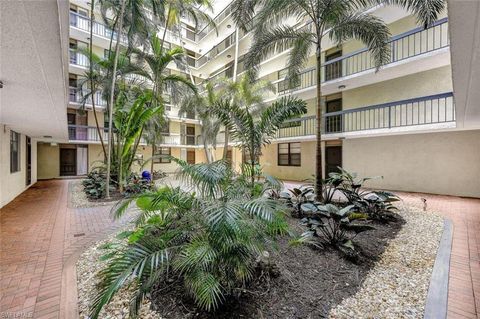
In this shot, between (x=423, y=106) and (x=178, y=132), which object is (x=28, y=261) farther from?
(x=178, y=132)

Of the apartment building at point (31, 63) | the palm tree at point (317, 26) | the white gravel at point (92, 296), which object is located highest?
the palm tree at point (317, 26)

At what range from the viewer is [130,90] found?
11711mm

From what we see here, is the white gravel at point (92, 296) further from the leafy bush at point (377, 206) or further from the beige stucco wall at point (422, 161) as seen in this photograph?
the beige stucco wall at point (422, 161)

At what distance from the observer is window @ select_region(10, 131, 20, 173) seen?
8585mm

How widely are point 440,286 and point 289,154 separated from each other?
45.5 ft

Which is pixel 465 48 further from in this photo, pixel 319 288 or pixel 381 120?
pixel 381 120

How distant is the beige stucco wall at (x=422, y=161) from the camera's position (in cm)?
920

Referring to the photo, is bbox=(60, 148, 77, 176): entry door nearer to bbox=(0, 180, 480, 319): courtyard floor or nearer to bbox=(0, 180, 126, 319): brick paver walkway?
bbox=(0, 180, 126, 319): brick paver walkway

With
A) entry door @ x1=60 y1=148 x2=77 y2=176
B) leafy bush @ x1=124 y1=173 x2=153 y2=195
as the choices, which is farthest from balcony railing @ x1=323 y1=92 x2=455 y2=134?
entry door @ x1=60 y1=148 x2=77 y2=176

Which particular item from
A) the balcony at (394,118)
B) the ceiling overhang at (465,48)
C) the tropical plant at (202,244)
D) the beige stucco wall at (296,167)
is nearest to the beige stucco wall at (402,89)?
the balcony at (394,118)

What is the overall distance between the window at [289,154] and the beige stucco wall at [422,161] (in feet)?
12.6

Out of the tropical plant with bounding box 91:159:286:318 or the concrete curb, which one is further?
the concrete curb

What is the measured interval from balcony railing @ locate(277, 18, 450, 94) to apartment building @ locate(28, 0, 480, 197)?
4 centimetres

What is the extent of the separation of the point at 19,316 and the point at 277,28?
8838 millimetres
